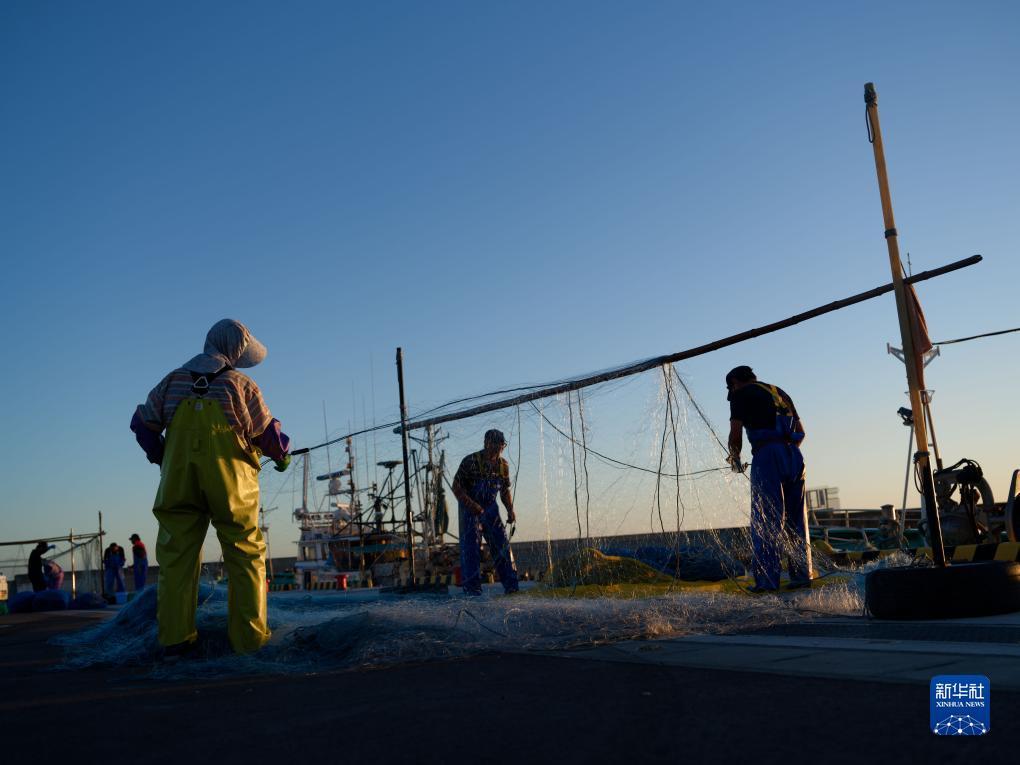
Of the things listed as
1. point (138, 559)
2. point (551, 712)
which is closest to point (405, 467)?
point (551, 712)

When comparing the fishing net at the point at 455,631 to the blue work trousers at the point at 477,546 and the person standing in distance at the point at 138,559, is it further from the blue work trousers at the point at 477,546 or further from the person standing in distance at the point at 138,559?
the person standing in distance at the point at 138,559

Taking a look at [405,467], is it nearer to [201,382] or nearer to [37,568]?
[201,382]

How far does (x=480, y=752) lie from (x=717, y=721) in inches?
21.3

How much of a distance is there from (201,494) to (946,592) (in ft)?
12.1

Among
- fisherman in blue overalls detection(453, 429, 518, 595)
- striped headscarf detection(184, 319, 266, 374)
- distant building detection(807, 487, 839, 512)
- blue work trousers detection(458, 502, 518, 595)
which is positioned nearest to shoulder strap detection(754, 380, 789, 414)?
fisherman in blue overalls detection(453, 429, 518, 595)

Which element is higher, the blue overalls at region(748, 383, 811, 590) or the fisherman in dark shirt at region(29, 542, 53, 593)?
the blue overalls at region(748, 383, 811, 590)

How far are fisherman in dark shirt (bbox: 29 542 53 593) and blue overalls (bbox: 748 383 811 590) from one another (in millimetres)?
18080

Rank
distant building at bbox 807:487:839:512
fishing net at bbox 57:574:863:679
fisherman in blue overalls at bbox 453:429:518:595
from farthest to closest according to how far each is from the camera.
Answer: distant building at bbox 807:487:839:512 < fisherman in blue overalls at bbox 453:429:518:595 < fishing net at bbox 57:574:863:679

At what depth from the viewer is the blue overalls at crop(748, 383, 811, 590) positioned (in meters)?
6.04

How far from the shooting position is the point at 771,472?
20.6ft

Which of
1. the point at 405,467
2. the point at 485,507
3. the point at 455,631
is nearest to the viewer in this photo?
the point at 455,631

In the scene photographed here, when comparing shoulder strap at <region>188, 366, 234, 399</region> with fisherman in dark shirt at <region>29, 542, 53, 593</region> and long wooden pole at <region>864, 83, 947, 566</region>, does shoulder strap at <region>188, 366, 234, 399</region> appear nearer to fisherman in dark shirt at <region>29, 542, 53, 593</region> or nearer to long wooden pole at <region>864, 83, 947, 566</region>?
long wooden pole at <region>864, 83, 947, 566</region>

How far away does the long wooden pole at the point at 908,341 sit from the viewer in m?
4.11

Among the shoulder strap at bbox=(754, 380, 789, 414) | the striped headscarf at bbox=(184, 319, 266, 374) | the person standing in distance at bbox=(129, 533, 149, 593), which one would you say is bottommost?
the person standing in distance at bbox=(129, 533, 149, 593)
